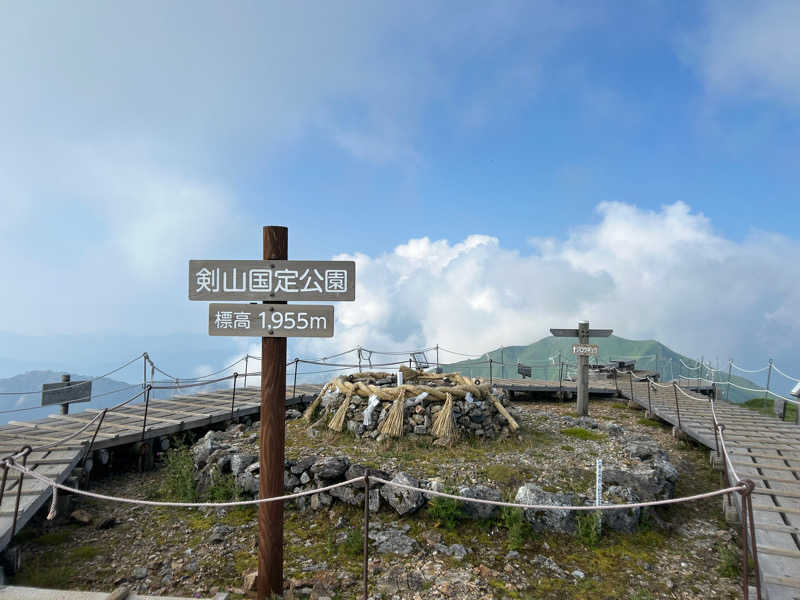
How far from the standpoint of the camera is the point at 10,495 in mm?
6828

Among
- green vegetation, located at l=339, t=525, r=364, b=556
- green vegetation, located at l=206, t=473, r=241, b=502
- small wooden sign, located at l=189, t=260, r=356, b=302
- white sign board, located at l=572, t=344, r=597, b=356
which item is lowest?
green vegetation, located at l=339, t=525, r=364, b=556

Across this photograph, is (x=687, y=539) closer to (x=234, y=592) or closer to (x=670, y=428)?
(x=234, y=592)

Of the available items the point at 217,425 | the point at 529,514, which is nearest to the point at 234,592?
the point at 529,514

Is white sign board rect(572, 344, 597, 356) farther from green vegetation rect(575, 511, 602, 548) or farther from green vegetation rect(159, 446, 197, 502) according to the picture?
green vegetation rect(159, 446, 197, 502)

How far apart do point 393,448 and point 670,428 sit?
32.1ft

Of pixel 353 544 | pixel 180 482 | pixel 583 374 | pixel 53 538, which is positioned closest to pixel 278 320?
pixel 353 544

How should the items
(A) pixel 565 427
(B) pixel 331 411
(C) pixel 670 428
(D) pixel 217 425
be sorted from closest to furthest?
(B) pixel 331 411
(A) pixel 565 427
(D) pixel 217 425
(C) pixel 670 428

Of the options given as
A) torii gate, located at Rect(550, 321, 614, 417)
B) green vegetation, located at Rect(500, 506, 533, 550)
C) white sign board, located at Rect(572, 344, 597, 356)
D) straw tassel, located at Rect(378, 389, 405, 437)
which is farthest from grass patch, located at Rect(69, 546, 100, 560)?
white sign board, located at Rect(572, 344, 597, 356)

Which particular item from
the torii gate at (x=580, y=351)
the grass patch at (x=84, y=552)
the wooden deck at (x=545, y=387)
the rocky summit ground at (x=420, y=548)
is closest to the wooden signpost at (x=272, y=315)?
the rocky summit ground at (x=420, y=548)

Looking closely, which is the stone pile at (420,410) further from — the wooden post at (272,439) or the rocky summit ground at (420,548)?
the wooden post at (272,439)

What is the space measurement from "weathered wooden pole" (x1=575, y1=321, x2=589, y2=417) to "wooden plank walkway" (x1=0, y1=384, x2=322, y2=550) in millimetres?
9024

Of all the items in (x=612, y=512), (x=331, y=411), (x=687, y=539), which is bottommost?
(x=687, y=539)

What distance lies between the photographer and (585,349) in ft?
46.0

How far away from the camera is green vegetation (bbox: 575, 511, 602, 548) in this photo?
6.25m
